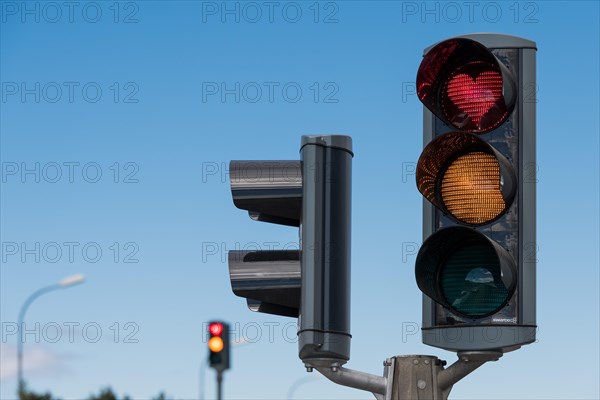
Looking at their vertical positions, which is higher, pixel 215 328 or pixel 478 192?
pixel 478 192

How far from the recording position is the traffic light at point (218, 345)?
26.1ft

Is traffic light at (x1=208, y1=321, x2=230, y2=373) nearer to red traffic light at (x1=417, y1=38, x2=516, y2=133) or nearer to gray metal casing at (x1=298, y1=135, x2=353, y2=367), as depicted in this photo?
gray metal casing at (x1=298, y1=135, x2=353, y2=367)

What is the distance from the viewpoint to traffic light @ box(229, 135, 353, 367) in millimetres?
4223

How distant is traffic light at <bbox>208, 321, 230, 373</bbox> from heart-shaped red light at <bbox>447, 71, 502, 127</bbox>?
3973 millimetres

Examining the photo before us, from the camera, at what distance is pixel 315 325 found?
421cm

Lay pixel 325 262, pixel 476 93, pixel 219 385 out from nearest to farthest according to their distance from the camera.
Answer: pixel 325 262 → pixel 476 93 → pixel 219 385

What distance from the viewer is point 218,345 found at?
8.05 m

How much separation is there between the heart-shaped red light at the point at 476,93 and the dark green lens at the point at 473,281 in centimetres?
45

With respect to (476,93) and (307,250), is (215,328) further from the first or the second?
(476,93)

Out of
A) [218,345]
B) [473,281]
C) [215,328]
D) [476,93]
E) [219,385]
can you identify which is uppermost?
[476,93]

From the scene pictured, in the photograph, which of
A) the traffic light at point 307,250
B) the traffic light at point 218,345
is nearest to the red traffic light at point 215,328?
the traffic light at point 218,345

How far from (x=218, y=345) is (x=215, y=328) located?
0.39 ft

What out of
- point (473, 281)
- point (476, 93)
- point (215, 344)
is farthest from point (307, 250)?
point (215, 344)

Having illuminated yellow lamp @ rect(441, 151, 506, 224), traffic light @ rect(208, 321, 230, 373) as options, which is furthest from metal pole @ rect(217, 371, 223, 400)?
illuminated yellow lamp @ rect(441, 151, 506, 224)
